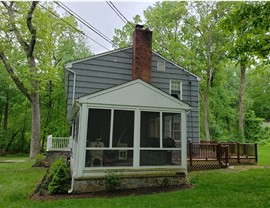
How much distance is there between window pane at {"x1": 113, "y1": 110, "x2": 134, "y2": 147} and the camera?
6.55 m

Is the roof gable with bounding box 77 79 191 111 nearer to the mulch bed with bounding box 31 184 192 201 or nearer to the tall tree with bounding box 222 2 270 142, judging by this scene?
the mulch bed with bounding box 31 184 192 201

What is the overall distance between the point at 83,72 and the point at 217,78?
44.5 feet

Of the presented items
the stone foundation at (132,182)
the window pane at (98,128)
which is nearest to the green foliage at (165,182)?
the stone foundation at (132,182)

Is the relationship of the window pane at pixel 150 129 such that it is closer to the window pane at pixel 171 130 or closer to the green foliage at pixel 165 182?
the window pane at pixel 171 130

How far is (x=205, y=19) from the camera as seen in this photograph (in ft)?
52.0

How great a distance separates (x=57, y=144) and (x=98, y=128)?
673cm

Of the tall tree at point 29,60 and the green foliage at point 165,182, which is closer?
the green foliage at point 165,182

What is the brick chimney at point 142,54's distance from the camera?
10438mm

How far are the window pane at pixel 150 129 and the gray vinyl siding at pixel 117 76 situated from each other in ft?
13.4

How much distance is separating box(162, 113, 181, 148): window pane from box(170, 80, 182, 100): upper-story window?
4.60 metres

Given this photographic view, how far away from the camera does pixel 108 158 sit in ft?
21.1

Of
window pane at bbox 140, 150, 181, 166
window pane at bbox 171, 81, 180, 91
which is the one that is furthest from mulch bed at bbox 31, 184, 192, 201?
window pane at bbox 171, 81, 180, 91

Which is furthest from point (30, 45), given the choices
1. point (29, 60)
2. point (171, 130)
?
point (171, 130)

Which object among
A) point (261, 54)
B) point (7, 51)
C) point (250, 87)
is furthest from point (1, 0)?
point (250, 87)
